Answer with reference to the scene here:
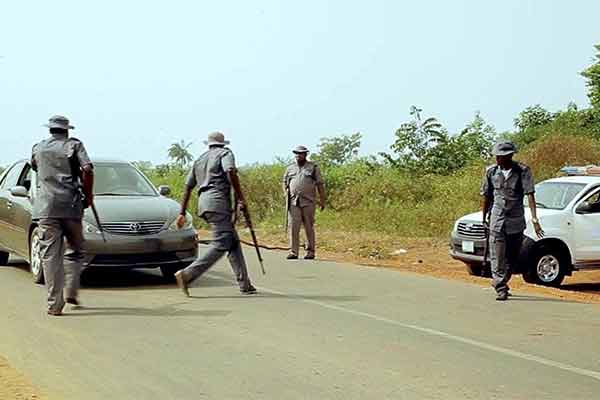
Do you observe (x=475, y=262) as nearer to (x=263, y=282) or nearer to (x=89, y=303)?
(x=263, y=282)

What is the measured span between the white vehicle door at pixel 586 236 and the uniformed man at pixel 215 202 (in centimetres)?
626

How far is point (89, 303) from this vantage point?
11.5 meters

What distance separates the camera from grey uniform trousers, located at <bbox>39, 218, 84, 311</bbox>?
10.4 m

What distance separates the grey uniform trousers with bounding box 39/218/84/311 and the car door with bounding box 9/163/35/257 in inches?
126

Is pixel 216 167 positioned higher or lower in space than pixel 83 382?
higher

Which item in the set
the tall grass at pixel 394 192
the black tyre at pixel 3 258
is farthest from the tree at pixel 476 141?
the black tyre at pixel 3 258

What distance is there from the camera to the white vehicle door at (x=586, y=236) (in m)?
15.7

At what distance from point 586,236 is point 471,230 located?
1.78 meters

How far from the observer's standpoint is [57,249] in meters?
10.5

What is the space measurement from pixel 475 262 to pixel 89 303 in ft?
23.1

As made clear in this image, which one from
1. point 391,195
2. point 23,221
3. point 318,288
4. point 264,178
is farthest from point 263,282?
point 264,178

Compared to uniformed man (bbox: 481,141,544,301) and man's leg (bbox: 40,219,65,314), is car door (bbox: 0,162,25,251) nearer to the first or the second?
man's leg (bbox: 40,219,65,314)

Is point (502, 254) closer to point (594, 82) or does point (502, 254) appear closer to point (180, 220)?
point (180, 220)

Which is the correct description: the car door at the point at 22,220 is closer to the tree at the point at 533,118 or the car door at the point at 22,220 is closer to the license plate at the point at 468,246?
the license plate at the point at 468,246
